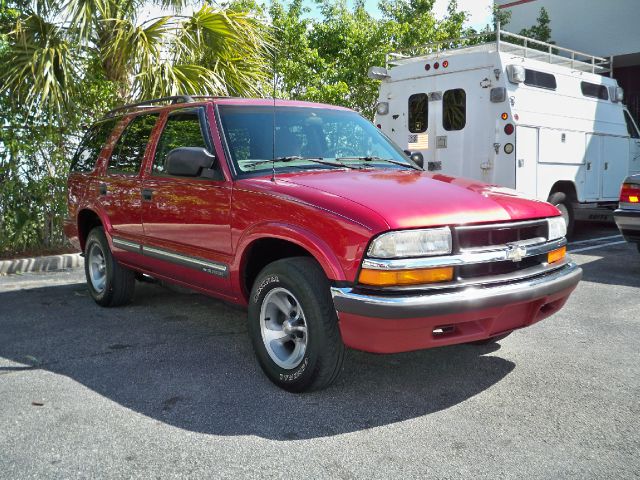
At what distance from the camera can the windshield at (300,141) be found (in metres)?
4.57

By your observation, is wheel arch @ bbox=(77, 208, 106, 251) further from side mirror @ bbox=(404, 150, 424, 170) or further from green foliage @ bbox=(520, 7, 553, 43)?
green foliage @ bbox=(520, 7, 553, 43)

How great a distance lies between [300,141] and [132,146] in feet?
5.81

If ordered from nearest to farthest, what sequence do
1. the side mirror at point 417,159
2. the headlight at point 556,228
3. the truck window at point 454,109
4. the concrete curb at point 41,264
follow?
1. the headlight at point 556,228
2. the side mirror at point 417,159
3. the concrete curb at point 41,264
4. the truck window at point 454,109

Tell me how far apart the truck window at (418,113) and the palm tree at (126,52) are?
2.50 metres

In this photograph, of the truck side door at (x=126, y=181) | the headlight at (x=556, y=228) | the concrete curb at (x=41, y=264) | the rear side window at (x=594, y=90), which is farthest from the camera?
the rear side window at (x=594, y=90)

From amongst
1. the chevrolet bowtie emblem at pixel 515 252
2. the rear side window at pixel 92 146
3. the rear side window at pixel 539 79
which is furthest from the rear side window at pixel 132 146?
the rear side window at pixel 539 79

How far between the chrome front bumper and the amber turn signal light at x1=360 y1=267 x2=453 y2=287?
0.07 meters

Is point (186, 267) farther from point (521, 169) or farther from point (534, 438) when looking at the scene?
point (521, 169)

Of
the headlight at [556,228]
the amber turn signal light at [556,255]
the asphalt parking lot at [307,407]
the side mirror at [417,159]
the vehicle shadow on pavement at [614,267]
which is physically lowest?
the vehicle shadow on pavement at [614,267]

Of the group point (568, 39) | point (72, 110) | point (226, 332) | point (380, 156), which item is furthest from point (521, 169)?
point (568, 39)

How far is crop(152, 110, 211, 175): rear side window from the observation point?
4.88 meters

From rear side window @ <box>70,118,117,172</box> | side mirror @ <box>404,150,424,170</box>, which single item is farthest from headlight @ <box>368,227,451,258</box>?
rear side window @ <box>70,118,117,172</box>

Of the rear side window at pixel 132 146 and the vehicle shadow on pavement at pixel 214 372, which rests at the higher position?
the rear side window at pixel 132 146

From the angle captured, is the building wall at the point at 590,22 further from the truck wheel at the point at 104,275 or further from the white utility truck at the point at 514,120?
the truck wheel at the point at 104,275
